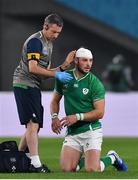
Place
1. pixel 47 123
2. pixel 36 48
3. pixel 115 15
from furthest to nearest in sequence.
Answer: pixel 115 15, pixel 47 123, pixel 36 48

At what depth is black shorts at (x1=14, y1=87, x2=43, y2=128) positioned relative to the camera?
11.5 m

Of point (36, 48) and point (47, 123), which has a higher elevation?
point (36, 48)

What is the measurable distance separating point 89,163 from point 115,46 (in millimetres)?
18118

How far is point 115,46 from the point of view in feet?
96.3

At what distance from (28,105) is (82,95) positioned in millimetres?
646

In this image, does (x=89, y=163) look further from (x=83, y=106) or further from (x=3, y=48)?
(x=3, y=48)

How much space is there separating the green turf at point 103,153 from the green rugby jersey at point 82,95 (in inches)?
21.7

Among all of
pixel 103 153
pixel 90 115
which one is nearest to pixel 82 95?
pixel 90 115

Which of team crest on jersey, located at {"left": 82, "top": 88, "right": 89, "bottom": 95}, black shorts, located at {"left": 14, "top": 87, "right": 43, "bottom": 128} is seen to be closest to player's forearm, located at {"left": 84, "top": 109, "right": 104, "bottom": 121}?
team crest on jersey, located at {"left": 82, "top": 88, "right": 89, "bottom": 95}

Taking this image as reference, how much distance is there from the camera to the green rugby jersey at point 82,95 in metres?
11.5

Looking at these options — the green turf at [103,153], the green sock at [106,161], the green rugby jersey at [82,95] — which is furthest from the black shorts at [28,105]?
the green sock at [106,161]

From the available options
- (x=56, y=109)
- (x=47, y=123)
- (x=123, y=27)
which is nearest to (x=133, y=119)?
(x=47, y=123)

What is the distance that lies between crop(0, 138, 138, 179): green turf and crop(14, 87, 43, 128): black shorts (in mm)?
690

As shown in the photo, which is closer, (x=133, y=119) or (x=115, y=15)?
(x=133, y=119)
